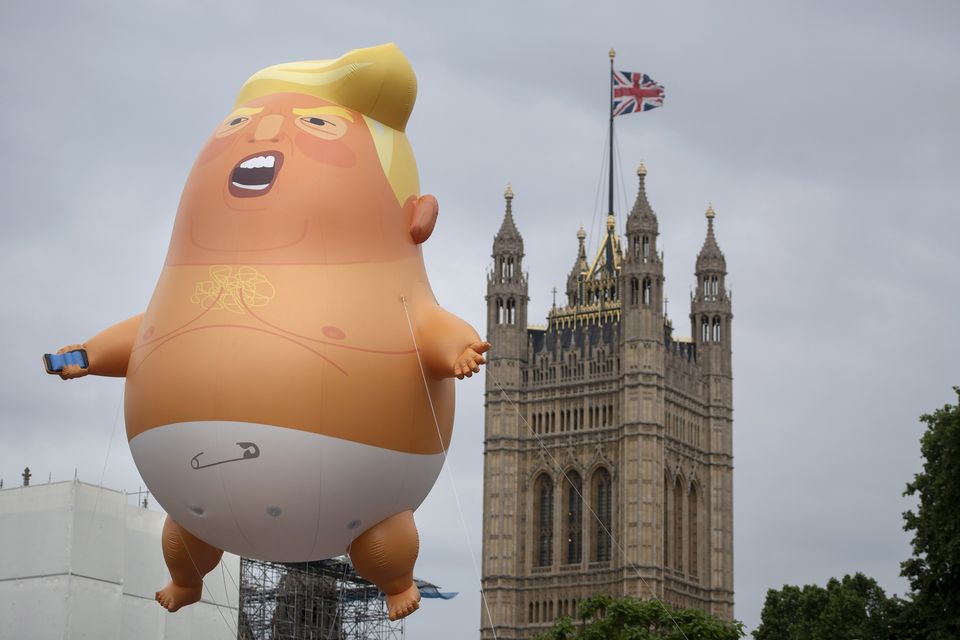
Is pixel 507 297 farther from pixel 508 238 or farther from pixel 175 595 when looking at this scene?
pixel 175 595

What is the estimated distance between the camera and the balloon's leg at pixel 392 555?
1831 centimetres

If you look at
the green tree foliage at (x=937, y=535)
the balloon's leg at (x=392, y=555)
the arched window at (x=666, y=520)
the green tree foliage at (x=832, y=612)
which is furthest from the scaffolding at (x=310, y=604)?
the balloon's leg at (x=392, y=555)

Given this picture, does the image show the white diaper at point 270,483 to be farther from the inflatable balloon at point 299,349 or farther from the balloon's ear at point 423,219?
the balloon's ear at point 423,219

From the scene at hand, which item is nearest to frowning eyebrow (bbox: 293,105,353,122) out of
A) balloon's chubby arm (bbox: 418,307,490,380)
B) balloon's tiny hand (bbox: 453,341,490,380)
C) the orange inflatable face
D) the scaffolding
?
the orange inflatable face

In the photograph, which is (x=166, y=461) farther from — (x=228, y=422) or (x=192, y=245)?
(x=192, y=245)

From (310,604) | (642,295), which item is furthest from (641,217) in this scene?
(310,604)

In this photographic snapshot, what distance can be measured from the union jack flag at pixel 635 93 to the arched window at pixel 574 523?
20.6 metres

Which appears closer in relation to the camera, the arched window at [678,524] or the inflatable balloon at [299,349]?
the inflatable balloon at [299,349]

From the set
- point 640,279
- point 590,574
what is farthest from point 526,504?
point 640,279

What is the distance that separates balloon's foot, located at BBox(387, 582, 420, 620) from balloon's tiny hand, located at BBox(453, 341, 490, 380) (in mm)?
2679

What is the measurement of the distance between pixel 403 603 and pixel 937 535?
22.9 metres

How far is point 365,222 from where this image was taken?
60.6 feet

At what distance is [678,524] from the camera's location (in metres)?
92.4

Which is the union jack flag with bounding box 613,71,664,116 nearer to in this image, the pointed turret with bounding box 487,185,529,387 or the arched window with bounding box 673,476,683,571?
the pointed turret with bounding box 487,185,529,387
